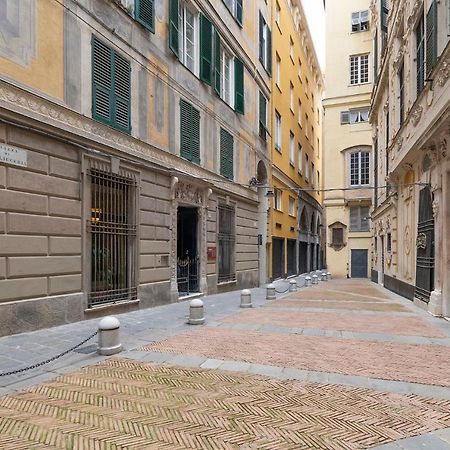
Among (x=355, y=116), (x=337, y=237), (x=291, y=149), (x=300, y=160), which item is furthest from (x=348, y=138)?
(x=291, y=149)

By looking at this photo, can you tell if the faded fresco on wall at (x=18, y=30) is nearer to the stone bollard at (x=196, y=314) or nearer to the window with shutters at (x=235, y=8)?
the stone bollard at (x=196, y=314)

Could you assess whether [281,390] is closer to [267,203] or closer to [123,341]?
[123,341]

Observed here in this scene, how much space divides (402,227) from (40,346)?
14159 millimetres

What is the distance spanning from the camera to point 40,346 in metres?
6.82

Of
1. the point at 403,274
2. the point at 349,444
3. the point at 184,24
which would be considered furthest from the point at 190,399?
the point at 403,274

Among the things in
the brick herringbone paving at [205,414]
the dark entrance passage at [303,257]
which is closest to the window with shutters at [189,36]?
the brick herringbone paving at [205,414]

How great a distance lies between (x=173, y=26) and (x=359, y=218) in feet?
86.5

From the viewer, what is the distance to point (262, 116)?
21922 millimetres

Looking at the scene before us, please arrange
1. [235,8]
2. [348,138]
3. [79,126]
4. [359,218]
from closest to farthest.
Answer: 1. [79,126]
2. [235,8]
3. [359,218]
4. [348,138]

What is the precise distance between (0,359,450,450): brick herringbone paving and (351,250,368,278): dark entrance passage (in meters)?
31.5

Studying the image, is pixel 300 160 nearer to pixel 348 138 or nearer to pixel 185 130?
pixel 348 138

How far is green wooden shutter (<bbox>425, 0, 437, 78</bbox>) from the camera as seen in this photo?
35.1ft

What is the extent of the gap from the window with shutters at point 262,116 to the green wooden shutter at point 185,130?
27.2 ft

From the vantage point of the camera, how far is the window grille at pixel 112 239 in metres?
9.80
